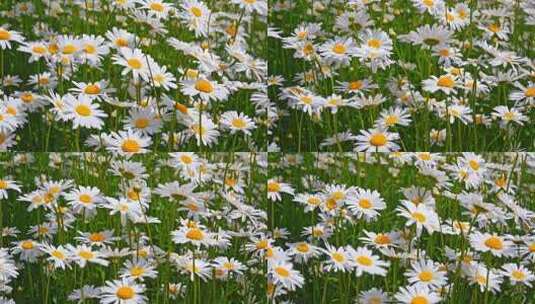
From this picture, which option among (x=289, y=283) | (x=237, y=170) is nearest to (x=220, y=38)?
(x=237, y=170)

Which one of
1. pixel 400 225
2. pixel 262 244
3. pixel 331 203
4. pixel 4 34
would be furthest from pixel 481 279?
pixel 4 34

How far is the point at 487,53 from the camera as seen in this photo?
193 cm

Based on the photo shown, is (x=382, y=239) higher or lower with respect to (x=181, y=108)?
lower

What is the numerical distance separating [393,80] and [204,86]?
0.37m

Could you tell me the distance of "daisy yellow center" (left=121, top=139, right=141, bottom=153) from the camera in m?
1.85

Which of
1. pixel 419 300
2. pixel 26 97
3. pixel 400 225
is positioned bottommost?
pixel 419 300

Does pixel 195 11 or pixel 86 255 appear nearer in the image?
pixel 86 255

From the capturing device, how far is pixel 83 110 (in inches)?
71.6

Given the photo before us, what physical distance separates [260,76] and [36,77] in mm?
431

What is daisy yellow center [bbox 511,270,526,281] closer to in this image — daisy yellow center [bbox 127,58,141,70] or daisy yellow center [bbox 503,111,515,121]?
daisy yellow center [bbox 503,111,515,121]

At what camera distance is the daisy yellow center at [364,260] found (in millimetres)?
1822

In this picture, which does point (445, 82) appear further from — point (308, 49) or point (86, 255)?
point (86, 255)

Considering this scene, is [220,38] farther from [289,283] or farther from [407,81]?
[289,283]

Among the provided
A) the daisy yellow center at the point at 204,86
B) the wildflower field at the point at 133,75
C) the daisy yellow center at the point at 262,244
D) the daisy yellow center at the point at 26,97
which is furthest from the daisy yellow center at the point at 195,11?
the daisy yellow center at the point at 262,244
